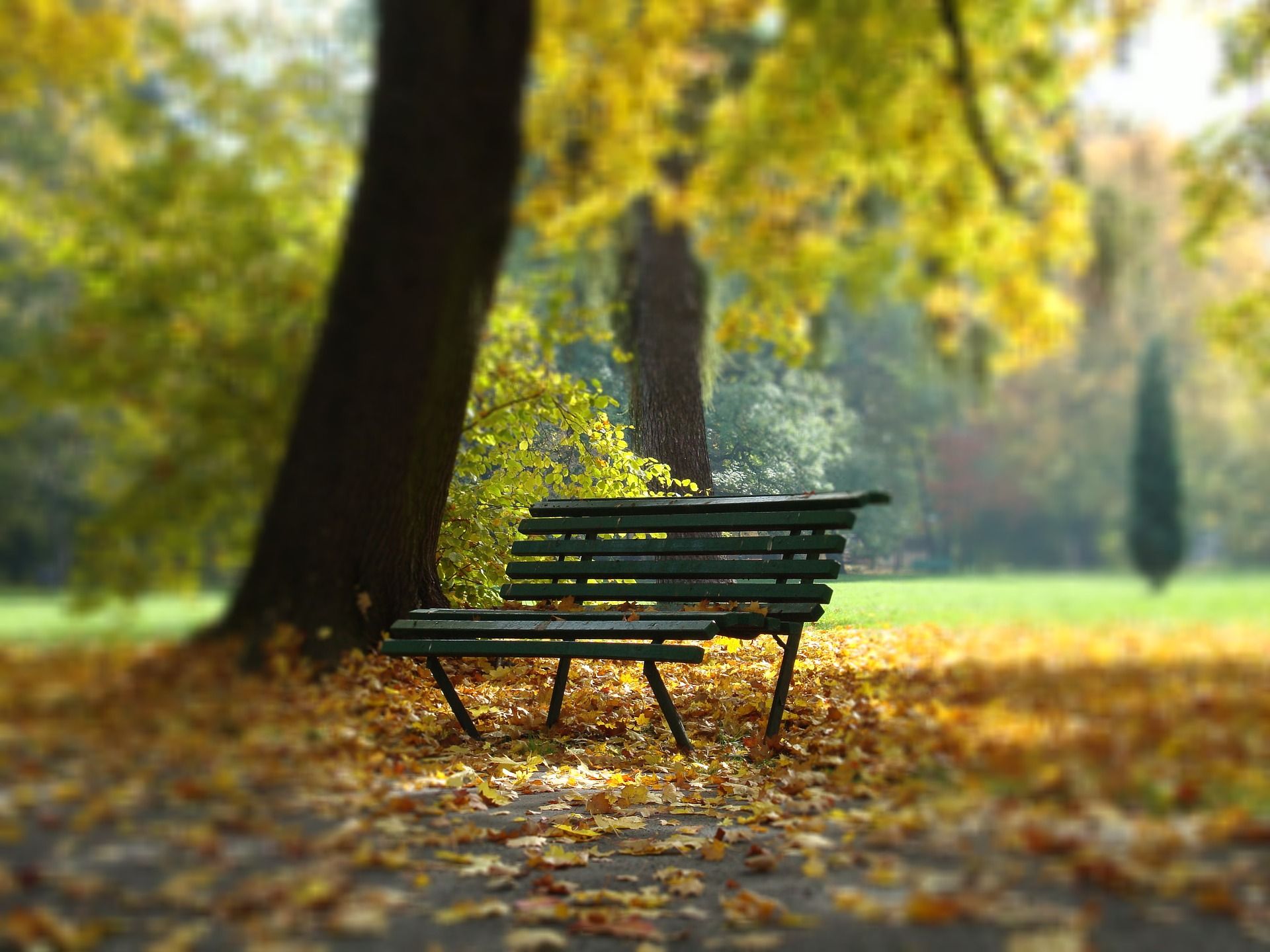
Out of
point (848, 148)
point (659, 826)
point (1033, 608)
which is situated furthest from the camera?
point (848, 148)

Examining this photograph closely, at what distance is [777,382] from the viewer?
8750mm

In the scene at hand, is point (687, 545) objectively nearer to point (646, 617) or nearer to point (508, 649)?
point (646, 617)

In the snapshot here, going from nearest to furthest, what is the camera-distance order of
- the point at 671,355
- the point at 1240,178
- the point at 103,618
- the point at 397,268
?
the point at 103,618 → the point at 397,268 → the point at 1240,178 → the point at 671,355

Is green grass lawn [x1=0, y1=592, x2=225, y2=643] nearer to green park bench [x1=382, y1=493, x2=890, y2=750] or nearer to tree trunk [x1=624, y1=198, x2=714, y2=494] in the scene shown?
green park bench [x1=382, y1=493, x2=890, y2=750]

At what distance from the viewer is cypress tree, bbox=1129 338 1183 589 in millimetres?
4523

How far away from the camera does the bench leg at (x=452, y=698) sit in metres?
4.89

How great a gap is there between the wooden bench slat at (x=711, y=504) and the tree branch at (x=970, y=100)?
165 cm

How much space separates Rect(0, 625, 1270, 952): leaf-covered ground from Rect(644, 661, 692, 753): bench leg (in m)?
0.47

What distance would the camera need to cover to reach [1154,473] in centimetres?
495

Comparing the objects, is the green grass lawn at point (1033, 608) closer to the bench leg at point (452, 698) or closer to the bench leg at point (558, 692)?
the bench leg at point (452, 698)

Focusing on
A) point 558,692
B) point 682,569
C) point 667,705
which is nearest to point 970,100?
point 682,569

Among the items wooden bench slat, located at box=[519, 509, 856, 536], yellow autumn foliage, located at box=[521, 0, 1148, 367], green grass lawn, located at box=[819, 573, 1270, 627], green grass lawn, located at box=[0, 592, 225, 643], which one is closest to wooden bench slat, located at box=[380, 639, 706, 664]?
wooden bench slat, located at box=[519, 509, 856, 536]

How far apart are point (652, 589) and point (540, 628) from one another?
84cm

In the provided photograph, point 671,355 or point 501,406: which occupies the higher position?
point 671,355
